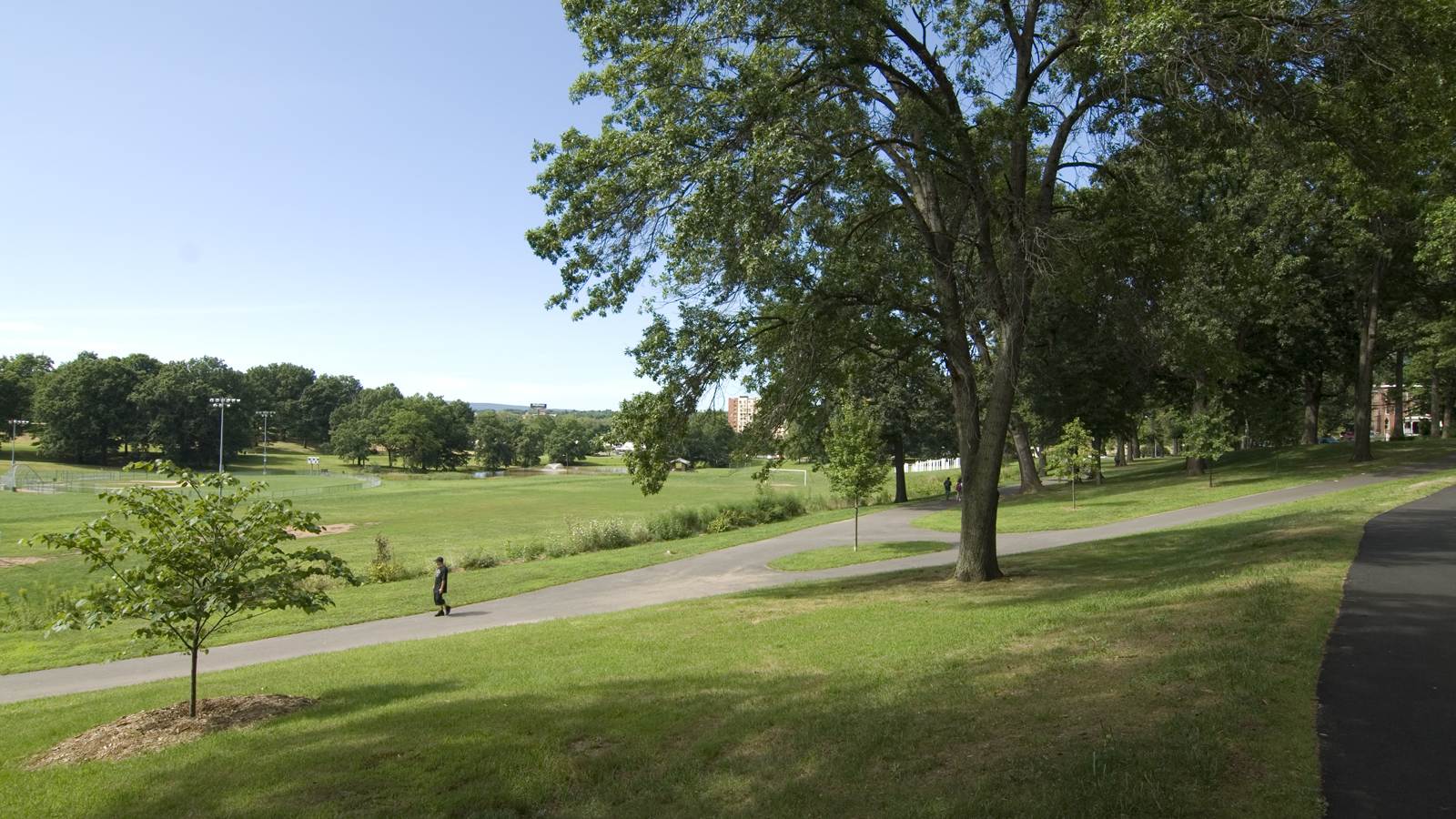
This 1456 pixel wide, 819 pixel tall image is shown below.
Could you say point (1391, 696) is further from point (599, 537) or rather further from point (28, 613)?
point (599, 537)

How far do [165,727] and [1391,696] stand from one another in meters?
10.3

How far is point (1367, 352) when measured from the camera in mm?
32625

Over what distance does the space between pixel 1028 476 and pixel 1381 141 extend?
3106 centimetres

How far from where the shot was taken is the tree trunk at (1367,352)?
32.0 meters

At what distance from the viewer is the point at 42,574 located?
2888 cm

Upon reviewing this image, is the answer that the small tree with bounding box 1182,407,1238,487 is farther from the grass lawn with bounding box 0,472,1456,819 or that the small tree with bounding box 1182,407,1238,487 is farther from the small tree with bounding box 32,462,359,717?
the small tree with bounding box 32,462,359,717

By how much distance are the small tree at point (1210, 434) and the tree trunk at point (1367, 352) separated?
5588 millimetres

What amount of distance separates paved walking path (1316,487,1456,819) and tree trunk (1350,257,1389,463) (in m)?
27.0

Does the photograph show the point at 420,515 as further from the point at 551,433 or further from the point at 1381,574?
the point at 551,433

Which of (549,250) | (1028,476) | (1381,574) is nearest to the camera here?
(1381,574)

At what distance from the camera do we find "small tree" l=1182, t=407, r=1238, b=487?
32.2m

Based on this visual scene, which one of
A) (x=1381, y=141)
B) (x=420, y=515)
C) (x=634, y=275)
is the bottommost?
(x=420, y=515)

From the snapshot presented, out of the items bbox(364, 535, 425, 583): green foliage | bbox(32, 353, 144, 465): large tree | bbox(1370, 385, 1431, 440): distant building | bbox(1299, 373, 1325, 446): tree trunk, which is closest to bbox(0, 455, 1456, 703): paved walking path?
bbox(364, 535, 425, 583): green foliage

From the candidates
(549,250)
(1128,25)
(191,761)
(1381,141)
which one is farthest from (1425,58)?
(191,761)
